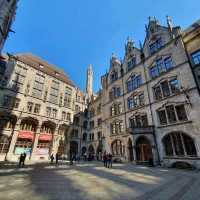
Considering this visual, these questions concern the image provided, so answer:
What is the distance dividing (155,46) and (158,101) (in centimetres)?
1058

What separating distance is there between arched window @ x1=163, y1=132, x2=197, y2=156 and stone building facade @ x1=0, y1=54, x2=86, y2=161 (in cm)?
2435

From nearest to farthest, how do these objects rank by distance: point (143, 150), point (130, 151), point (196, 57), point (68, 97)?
1. point (196, 57)
2. point (143, 150)
3. point (130, 151)
4. point (68, 97)

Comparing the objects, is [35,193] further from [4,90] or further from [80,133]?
[80,133]

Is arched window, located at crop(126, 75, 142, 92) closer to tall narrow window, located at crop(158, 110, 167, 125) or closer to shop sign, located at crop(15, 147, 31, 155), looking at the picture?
tall narrow window, located at crop(158, 110, 167, 125)

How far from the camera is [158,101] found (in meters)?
20.9

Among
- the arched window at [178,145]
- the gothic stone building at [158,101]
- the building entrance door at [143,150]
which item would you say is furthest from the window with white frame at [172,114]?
the building entrance door at [143,150]

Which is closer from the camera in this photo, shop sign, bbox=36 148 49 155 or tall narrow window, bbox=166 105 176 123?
tall narrow window, bbox=166 105 176 123

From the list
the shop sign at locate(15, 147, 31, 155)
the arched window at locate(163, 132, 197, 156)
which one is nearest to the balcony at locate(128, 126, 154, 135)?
the arched window at locate(163, 132, 197, 156)

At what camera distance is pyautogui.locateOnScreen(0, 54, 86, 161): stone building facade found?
2636 centimetres

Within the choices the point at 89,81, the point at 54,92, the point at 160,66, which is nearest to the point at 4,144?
the point at 54,92

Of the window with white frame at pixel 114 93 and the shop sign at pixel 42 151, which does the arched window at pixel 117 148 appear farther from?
the shop sign at pixel 42 151

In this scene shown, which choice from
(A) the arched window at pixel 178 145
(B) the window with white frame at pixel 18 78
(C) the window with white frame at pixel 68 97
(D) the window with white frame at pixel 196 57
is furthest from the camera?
(C) the window with white frame at pixel 68 97

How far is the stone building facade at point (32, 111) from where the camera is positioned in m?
26.4

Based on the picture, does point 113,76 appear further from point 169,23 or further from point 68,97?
point 169,23
